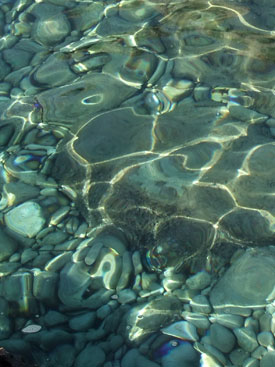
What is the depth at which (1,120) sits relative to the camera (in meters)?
4.45

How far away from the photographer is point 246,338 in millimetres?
2914

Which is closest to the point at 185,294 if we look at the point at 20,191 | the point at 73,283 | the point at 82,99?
the point at 73,283

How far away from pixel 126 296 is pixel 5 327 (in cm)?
79

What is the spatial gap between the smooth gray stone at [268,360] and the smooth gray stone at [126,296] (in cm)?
88

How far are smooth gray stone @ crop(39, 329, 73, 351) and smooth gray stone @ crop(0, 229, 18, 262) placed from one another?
69cm

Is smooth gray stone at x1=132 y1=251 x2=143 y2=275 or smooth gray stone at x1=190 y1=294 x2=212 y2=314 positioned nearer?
smooth gray stone at x1=190 y1=294 x2=212 y2=314

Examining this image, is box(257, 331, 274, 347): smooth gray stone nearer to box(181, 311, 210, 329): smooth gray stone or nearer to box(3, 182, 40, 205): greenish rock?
box(181, 311, 210, 329): smooth gray stone

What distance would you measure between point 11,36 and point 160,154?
261 cm

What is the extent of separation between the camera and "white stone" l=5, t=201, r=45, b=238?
3645 millimetres

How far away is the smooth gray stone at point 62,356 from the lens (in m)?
2.91

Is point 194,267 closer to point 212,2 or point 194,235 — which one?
point 194,235

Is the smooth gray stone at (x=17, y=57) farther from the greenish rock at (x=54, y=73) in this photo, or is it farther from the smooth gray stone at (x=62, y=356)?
the smooth gray stone at (x=62, y=356)

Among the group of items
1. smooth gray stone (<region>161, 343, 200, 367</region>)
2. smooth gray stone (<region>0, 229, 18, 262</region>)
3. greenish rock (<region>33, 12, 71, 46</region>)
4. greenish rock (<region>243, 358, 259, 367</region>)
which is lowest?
greenish rock (<region>243, 358, 259, 367</region>)

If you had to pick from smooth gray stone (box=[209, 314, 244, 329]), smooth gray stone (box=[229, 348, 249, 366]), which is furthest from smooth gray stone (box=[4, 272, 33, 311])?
smooth gray stone (box=[229, 348, 249, 366])
